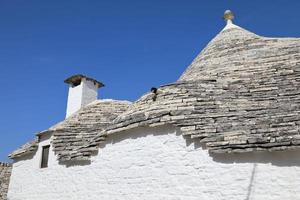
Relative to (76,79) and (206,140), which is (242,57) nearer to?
(206,140)

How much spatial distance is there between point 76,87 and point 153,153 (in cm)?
898

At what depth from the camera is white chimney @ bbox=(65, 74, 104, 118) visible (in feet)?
51.6

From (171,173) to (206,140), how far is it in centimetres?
117

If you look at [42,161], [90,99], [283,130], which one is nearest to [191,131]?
[283,130]

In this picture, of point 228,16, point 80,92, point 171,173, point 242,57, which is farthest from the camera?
point 80,92

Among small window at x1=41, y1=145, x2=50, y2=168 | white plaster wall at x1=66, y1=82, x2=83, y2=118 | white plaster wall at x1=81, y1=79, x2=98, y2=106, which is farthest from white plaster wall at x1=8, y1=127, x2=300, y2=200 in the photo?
white plaster wall at x1=81, y1=79, x2=98, y2=106

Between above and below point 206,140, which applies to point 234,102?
above

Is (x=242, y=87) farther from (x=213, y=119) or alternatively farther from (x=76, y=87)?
(x=76, y=87)

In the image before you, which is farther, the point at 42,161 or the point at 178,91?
the point at 42,161

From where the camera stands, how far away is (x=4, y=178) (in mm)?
16766

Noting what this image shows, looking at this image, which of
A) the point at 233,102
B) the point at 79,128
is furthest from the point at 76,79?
the point at 233,102

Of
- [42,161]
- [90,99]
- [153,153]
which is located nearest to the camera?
[153,153]

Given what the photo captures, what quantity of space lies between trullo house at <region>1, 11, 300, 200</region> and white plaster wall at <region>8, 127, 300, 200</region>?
19 millimetres

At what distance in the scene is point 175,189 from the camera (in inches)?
296
